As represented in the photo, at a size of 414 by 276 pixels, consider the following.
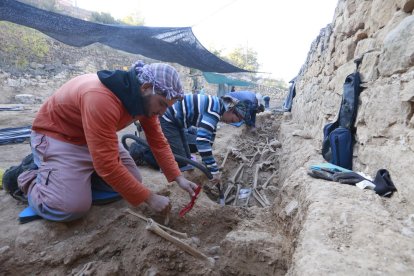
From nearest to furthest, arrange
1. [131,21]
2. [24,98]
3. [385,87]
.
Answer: [385,87] < [24,98] < [131,21]

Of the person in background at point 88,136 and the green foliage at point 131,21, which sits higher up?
the green foliage at point 131,21

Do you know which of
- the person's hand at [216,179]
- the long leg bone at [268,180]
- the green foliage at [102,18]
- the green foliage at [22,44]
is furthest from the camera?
the green foliage at [102,18]

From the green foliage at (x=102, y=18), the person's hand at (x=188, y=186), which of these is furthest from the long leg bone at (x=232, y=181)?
the green foliage at (x=102, y=18)

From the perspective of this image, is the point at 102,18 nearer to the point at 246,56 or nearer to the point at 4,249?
the point at 4,249

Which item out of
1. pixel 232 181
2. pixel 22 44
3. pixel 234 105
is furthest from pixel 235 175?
pixel 22 44

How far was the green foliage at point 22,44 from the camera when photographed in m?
12.2

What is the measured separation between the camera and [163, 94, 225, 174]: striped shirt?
3041mm

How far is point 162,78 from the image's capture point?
179cm

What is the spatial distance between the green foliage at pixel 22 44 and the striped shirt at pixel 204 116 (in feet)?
41.6

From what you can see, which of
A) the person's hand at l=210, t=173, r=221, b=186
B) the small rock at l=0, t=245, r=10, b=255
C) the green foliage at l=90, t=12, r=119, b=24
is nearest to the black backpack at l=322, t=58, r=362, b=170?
the person's hand at l=210, t=173, r=221, b=186

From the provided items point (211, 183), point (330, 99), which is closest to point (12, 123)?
point (211, 183)

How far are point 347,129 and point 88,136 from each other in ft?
7.19

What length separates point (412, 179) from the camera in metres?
1.44

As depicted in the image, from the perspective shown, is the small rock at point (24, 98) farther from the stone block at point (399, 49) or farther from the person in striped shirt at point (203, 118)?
the stone block at point (399, 49)
